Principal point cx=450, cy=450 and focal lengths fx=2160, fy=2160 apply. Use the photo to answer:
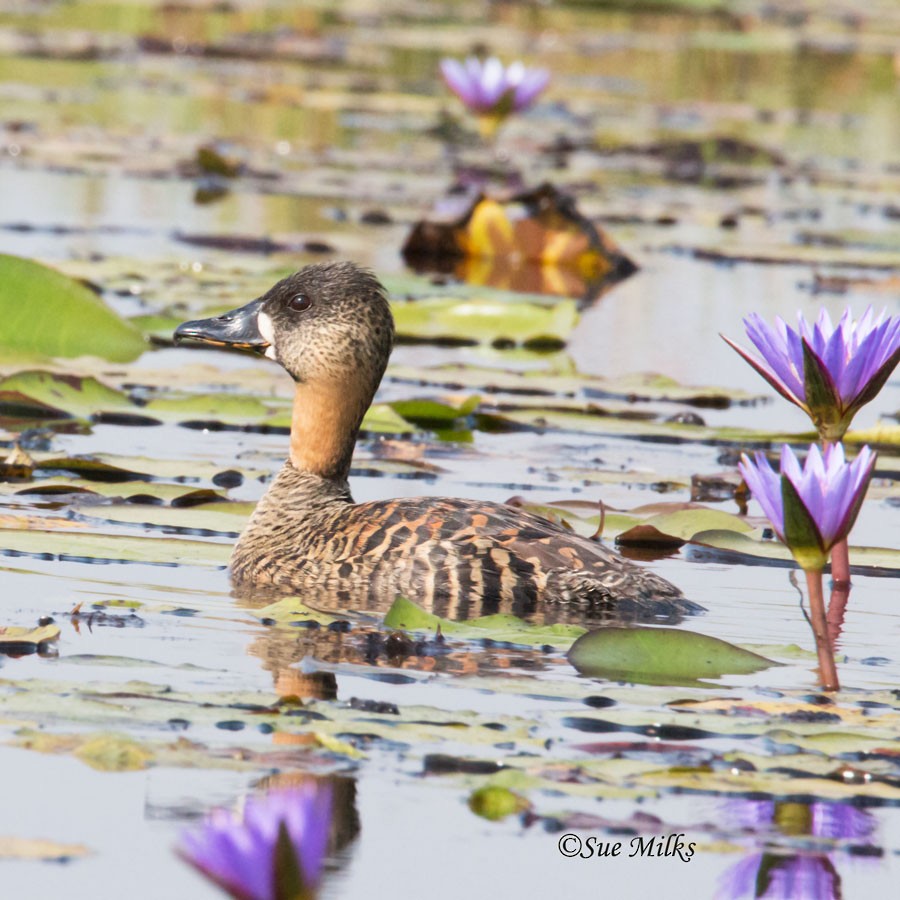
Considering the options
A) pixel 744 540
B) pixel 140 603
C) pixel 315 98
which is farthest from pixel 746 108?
pixel 140 603

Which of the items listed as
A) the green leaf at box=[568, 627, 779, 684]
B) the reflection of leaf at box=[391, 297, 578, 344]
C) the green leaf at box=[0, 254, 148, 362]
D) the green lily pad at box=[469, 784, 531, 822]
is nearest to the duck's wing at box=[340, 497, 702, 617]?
the green leaf at box=[568, 627, 779, 684]

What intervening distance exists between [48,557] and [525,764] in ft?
7.71

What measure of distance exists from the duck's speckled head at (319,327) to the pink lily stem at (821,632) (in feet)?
7.83

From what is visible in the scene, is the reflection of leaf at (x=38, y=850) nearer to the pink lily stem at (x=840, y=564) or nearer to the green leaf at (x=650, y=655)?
the green leaf at (x=650, y=655)

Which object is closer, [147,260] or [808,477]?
[808,477]

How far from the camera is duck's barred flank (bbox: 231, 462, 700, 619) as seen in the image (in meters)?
6.11

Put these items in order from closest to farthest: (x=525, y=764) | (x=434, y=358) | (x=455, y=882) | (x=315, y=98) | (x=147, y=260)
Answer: (x=455, y=882) → (x=525, y=764) → (x=434, y=358) → (x=147, y=260) → (x=315, y=98)

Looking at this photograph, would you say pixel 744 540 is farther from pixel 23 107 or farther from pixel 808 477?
pixel 23 107

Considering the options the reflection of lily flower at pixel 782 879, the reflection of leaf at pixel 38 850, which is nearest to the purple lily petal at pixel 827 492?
the reflection of lily flower at pixel 782 879

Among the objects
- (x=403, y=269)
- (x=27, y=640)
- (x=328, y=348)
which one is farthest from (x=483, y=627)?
(x=403, y=269)

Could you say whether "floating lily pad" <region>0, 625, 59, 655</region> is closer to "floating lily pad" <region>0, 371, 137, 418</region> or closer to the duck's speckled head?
the duck's speckled head

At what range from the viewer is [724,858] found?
4070 mm

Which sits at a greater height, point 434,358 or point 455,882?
point 434,358

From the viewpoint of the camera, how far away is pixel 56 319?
347 inches
